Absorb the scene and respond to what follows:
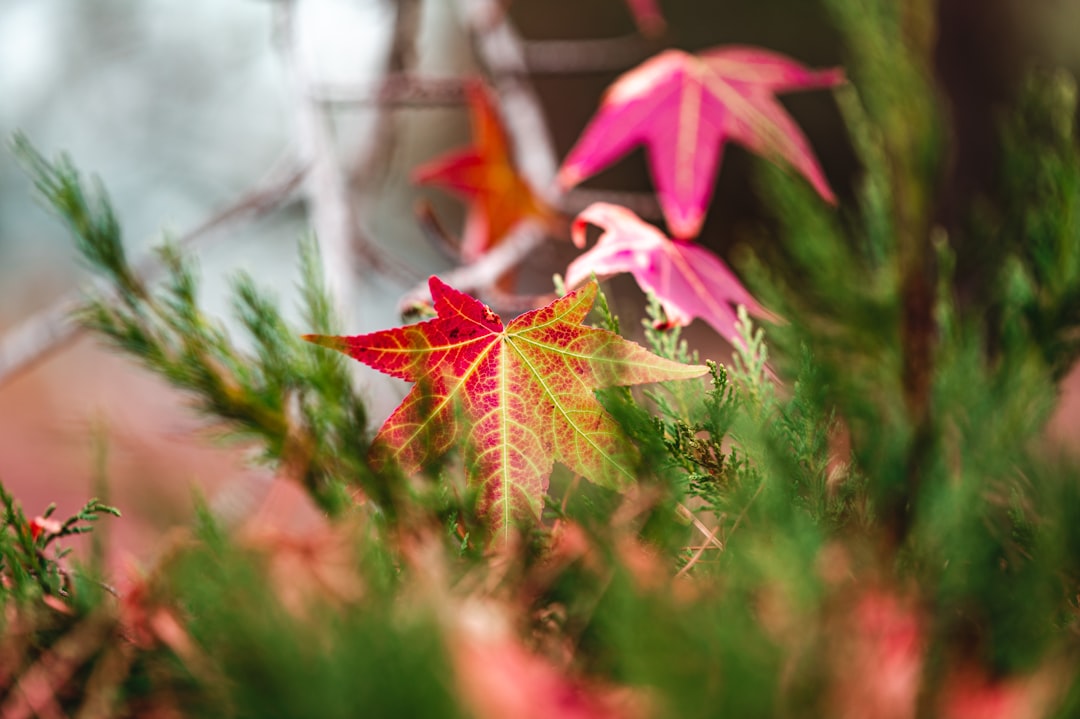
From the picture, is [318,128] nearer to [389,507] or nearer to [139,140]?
[389,507]

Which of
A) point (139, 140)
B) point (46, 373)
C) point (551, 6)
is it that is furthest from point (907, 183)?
point (139, 140)

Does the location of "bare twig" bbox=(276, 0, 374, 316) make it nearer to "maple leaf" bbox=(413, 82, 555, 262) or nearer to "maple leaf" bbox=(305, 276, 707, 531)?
"maple leaf" bbox=(413, 82, 555, 262)

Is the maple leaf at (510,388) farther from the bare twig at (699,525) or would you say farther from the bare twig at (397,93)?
the bare twig at (397,93)

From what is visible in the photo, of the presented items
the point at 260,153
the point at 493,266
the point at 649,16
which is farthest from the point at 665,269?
the point at 260,153

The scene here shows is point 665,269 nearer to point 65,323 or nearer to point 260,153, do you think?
point 65,323

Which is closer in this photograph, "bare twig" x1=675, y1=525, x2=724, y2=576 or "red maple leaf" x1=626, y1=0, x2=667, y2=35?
"bare twig" x1=675, y1=525, x2=724, y2=576

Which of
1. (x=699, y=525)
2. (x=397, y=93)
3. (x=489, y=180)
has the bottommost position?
(x=699, y=525)

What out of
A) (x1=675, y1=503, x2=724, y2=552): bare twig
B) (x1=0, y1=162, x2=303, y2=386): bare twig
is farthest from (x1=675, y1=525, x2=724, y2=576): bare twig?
(x1=0, y1=162, x2=303, y2=386): bare twig
